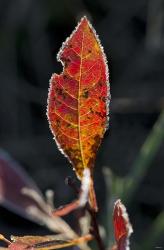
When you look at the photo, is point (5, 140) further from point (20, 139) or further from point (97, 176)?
point (97, 176)

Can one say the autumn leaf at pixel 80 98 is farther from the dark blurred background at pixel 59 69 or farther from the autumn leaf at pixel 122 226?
the dark blurred background at pixel 59 69

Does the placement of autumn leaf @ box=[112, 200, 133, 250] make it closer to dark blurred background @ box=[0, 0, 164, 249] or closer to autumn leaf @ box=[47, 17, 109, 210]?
autumn leaf @ box=[47, 17, 109, 210]

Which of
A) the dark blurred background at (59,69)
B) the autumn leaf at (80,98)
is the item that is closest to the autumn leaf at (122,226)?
the autumn leaf at (80,98)

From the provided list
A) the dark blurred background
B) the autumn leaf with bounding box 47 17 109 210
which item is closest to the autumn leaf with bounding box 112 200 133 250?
the autumn leaf with bounding box 47 17 109 210

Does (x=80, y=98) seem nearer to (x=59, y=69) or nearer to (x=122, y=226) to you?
(x=122, y=226)

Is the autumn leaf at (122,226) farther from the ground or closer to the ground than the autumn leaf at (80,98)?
closer to the ground

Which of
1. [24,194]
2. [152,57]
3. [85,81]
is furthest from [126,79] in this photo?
[85,81]

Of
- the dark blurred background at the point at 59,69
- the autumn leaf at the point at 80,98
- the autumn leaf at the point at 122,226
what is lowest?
the autumn leaf at the point at 122,226
